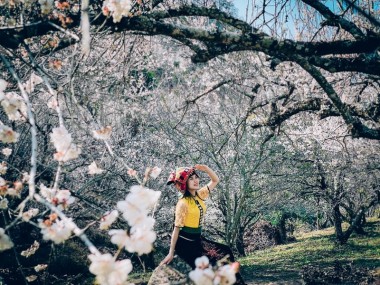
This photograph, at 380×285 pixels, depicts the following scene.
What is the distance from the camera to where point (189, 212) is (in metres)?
4.09

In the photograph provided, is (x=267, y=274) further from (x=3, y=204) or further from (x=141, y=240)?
(x=141, y=240)

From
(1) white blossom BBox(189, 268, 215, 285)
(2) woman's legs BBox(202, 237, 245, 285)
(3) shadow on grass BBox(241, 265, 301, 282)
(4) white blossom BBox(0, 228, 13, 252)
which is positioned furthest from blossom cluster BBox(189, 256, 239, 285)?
(3) shadow on grass BBox(241, 265, 301, 282)

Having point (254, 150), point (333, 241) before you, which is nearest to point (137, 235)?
point (254, 150)

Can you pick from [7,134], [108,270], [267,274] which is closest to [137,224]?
[108,270]

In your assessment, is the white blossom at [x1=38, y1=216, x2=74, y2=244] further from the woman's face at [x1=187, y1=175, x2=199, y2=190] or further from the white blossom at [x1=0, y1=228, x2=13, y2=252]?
the woman's face at [x1=187, y1=175, x2=199, y2=190]

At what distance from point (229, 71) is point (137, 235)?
657 centimetres

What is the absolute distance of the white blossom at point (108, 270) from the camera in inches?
55.2

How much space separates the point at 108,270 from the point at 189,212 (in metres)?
2.70

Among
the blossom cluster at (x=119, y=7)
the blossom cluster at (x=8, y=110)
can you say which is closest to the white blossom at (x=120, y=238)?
the blossom cluster at (x=8, y=110)

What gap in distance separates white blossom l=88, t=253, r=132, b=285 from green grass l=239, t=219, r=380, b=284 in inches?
252

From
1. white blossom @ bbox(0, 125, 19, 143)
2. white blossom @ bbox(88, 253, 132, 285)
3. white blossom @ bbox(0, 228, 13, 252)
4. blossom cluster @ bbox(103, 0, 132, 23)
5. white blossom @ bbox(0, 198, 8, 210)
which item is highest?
blossom cluster @ bbox(103, 0, 132, 23)

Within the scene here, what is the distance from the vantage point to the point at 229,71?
25.3 ft

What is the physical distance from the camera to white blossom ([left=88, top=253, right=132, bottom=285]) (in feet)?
4.60

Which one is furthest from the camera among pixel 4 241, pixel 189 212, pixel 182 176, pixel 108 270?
pixel 182 176
